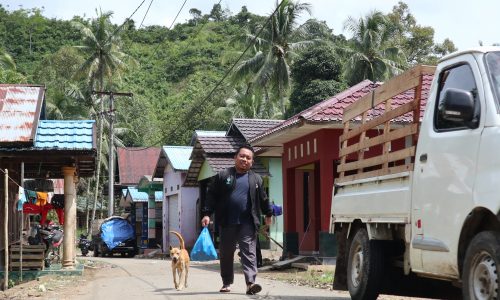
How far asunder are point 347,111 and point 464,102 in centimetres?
406

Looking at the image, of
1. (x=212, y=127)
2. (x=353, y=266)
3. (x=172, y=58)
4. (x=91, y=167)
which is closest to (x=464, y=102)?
(x=353, y=266)

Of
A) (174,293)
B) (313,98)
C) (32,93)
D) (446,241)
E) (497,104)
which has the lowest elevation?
(174,293)

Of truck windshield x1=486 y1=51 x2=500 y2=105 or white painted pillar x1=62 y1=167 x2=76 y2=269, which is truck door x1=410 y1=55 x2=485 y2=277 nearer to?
truck windshield x1=486 y1=51 x2=500 y2=105

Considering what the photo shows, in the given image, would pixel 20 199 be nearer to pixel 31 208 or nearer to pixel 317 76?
pixel 31 208

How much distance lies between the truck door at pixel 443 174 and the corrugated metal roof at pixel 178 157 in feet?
86.5

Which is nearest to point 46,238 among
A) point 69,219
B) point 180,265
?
point 69,219

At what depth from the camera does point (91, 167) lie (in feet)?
64.3

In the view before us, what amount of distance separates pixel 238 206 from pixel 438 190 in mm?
4049

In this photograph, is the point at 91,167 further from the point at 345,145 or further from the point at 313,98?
the point at 313,98

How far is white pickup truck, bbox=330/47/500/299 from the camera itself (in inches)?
234

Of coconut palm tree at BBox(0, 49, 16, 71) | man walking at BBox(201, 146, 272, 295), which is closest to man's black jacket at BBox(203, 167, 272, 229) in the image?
man walking at BBox(201, 146, 272, 295)

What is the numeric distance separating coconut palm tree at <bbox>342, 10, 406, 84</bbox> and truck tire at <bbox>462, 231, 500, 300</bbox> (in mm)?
37668

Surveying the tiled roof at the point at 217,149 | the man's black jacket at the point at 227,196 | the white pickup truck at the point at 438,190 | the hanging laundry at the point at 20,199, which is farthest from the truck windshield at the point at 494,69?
the tiled roof at the point at 217,149

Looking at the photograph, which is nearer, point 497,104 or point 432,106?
point 497,104
